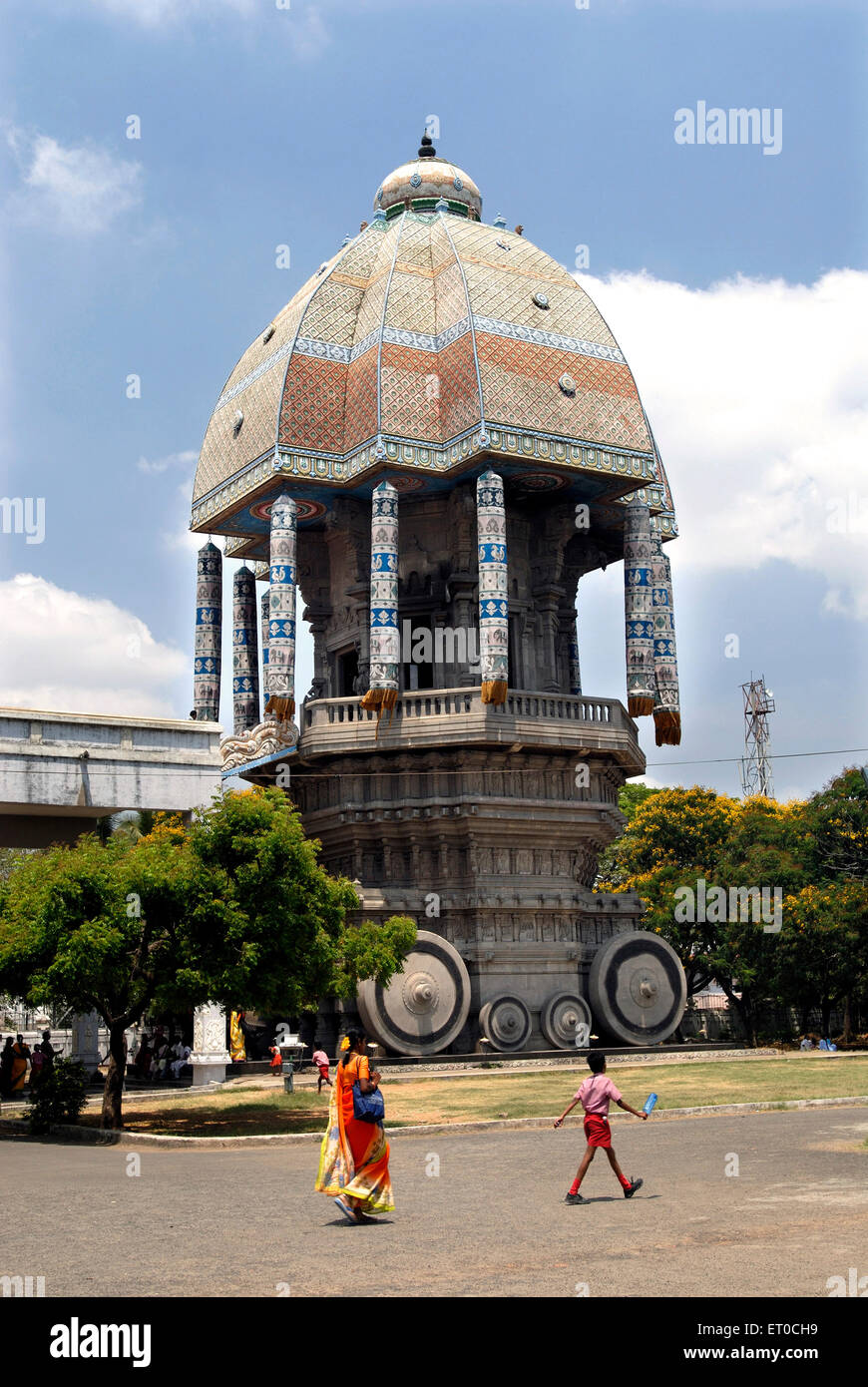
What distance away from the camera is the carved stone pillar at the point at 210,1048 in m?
31.6

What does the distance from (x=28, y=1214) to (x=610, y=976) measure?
26339 mm

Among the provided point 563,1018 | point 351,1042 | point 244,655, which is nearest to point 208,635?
point 244,655

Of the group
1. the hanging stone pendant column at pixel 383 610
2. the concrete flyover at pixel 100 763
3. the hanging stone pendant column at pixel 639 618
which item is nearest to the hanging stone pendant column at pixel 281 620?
the hanging stone pendant column at pixel 383 610

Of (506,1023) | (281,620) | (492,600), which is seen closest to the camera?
(506,1023)

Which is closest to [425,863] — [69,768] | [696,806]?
[69,768]

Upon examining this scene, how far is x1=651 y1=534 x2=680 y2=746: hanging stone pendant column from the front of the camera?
1615 inches

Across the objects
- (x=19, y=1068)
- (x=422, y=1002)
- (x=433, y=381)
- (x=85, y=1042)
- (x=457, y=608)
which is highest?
(x=433, y=381)

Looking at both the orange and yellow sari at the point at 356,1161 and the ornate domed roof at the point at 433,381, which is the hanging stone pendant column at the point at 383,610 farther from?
the orange and yellow sari at the point at 356,1161

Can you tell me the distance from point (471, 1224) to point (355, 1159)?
3.95 feet

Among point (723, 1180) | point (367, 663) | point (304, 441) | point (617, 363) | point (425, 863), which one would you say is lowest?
point (723, 1180)

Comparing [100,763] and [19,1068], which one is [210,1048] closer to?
[19,1068]

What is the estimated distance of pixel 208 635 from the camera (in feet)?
146

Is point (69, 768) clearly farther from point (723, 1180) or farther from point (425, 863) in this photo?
point (723, 1180)

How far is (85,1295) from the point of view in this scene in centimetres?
912
